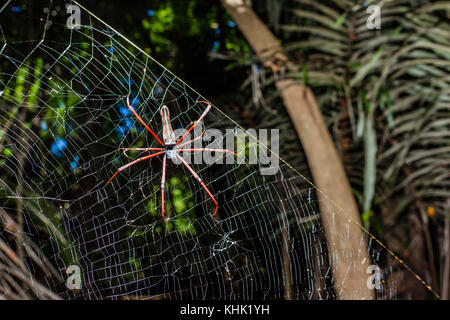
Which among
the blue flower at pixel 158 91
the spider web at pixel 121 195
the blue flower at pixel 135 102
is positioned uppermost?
the blue flower at pixel 158 91

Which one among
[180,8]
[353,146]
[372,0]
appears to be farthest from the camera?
[180,8]

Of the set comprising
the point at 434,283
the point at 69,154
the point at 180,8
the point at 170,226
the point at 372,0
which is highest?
the point at 180,8

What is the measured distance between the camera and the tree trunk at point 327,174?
0.66 m

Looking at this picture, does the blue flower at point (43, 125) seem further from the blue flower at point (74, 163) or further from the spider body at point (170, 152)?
the spider body at point (170, 152)

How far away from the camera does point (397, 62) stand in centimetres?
98

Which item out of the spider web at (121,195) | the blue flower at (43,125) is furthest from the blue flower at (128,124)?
the blue flower at (43,125)

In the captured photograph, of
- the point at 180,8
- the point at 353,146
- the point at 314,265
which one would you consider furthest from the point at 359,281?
the point at 180,8

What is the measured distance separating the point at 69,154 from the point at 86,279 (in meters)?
0.19

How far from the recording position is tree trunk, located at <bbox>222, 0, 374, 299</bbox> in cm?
66

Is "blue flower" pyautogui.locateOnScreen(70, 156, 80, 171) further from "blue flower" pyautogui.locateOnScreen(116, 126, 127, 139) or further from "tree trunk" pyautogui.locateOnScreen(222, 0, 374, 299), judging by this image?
"tree trunk" pyautogui.locateOnScreen(222, 0, 374, 299)

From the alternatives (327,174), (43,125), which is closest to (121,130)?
(43,125)

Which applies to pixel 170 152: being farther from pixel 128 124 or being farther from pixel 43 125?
pixel 43 125

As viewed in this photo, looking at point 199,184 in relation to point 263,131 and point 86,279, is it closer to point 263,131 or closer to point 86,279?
point 86,279

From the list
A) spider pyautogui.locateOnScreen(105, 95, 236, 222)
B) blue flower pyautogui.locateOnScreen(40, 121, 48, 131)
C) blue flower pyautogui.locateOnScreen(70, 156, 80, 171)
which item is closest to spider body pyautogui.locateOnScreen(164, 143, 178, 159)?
spider pyautogui.locateOnScreen(105, 95, 236, 222)
